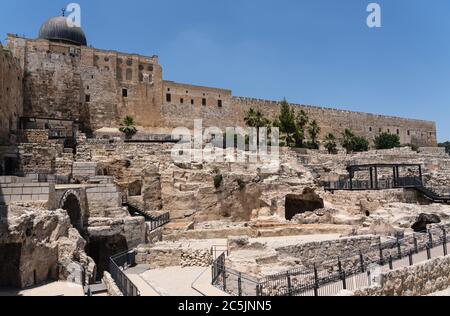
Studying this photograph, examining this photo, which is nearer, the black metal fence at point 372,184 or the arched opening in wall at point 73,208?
the arched opening in wall at point 73,208

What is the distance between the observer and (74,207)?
14883 millimetres

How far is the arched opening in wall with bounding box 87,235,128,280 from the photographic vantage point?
1487 cm

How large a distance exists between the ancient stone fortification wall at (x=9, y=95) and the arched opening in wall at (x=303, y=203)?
1748 centimetres

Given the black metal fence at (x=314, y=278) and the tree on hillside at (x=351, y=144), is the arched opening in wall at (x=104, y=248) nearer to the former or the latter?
the black metal fence at (x=314, y=278)

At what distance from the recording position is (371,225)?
1845 cm

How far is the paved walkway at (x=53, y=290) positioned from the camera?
31.5ft

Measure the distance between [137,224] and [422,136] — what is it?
5939cm

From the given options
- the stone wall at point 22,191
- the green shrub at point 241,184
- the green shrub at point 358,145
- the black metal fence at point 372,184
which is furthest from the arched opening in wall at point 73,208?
the green shrub at point 358,145

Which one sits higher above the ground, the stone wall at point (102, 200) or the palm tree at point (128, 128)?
the palm tree at point (128, 128)

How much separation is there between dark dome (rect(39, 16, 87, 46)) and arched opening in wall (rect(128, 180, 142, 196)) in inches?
→ 846

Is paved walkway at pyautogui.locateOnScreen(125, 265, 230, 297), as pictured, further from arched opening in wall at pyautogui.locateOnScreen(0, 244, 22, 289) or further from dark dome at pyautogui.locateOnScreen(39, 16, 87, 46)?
dark dome at pyautogui.locateOnScreen(39, 16, 87, 46)

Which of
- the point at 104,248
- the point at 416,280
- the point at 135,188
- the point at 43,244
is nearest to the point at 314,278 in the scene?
the point at 416,280
